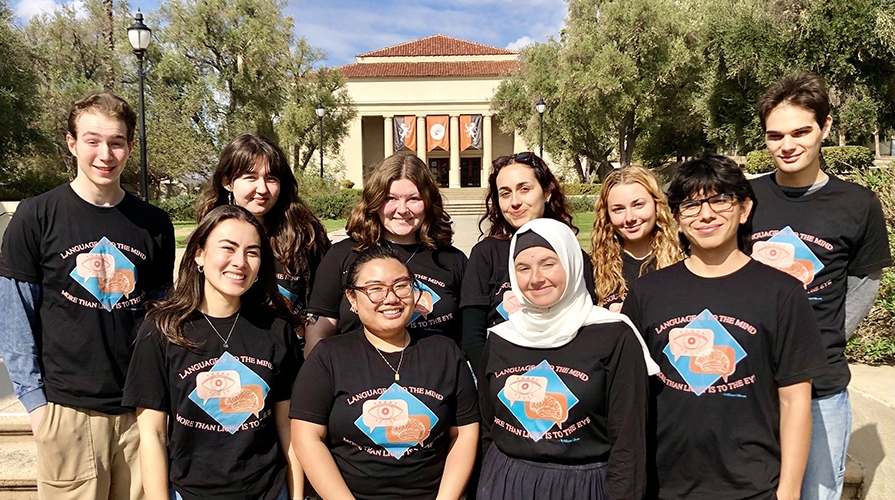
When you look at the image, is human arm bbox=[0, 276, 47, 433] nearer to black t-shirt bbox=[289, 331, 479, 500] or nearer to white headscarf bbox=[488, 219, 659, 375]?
black t-shirt bbox=[289, 331, 479, 500]

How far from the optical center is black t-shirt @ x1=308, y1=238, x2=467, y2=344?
284 cm

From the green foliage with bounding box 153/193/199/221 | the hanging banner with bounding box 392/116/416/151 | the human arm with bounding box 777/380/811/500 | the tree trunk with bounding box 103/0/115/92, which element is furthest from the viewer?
the hanging banner with bounding box 392/116/416/151

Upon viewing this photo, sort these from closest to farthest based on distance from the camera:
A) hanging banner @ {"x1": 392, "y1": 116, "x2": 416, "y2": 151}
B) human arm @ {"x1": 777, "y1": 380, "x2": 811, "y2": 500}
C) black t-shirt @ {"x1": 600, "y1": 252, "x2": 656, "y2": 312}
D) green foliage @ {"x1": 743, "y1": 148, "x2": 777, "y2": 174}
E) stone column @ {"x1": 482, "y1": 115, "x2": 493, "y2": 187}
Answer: human arm @ {"x1": 777, "y1": 380, "x2": 811, "y2": 500} < black t-shirt @ {"x1": 600, "y1": 252, "x2": 656, "y2": 312} < green foliage @ {"x1": 743, "y1": 148, "x2": 777, "y2": 174} < stone column @ {"x1": 482, "y1": 115, "x2": 493, "y2": 187} < hanging banner @ {"x1": 392, "y1": 116, "x2": 416, "y2": 151}

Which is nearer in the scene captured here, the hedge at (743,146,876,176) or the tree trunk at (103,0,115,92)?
the hedge at (743,146,876,176)

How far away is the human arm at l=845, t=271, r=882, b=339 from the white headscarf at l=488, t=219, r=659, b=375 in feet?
3.88

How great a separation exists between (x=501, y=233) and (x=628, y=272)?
0.69 m

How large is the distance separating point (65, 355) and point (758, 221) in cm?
324

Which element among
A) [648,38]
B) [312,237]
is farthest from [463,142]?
[312,237]

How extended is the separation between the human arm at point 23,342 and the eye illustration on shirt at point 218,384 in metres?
0.88

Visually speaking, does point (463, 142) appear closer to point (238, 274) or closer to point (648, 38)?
point (648, 38)

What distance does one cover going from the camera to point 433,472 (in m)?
2.31

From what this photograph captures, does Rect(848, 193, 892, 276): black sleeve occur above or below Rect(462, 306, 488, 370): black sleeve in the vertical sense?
above

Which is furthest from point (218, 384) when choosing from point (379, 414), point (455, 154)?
point (455, 154)

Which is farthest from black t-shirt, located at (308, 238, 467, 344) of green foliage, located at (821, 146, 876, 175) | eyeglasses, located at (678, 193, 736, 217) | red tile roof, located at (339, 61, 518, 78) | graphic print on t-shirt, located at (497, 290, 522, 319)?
red tile roof, located at (339, 61, 518, 78)
